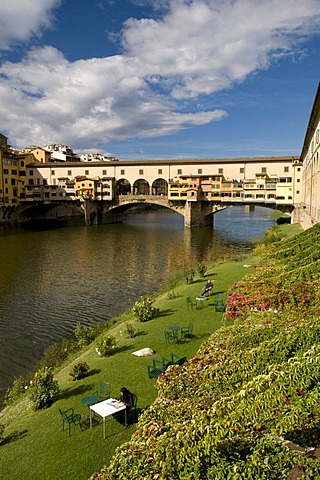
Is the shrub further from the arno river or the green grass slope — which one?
the green grass slope

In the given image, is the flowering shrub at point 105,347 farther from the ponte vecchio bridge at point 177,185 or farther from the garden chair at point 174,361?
the ponte vecchio bridge at point 177,185

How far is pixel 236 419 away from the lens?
5270 millimetres

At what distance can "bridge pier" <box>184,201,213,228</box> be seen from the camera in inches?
2793

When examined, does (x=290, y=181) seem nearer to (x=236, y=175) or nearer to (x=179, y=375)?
(x=236, y=175)

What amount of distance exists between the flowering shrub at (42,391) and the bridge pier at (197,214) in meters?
59.8

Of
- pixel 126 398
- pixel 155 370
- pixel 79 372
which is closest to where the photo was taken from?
pixel 126 398

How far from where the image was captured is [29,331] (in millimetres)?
20797

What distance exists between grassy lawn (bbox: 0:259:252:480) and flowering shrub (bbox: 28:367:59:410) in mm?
298

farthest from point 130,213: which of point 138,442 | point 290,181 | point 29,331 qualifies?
point 138,442

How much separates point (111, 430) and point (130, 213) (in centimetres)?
10491

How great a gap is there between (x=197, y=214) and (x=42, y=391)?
62180 millimetres

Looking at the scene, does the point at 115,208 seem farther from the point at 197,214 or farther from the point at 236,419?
the point at 236,419

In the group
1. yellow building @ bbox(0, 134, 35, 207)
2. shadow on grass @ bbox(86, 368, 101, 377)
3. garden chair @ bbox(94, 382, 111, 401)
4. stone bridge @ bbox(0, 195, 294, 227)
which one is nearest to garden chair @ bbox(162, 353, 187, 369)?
garden chair @ bbox(94, 382, 111, 401)

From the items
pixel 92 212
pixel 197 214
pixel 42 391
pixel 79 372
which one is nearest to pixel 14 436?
pixel 42 391
